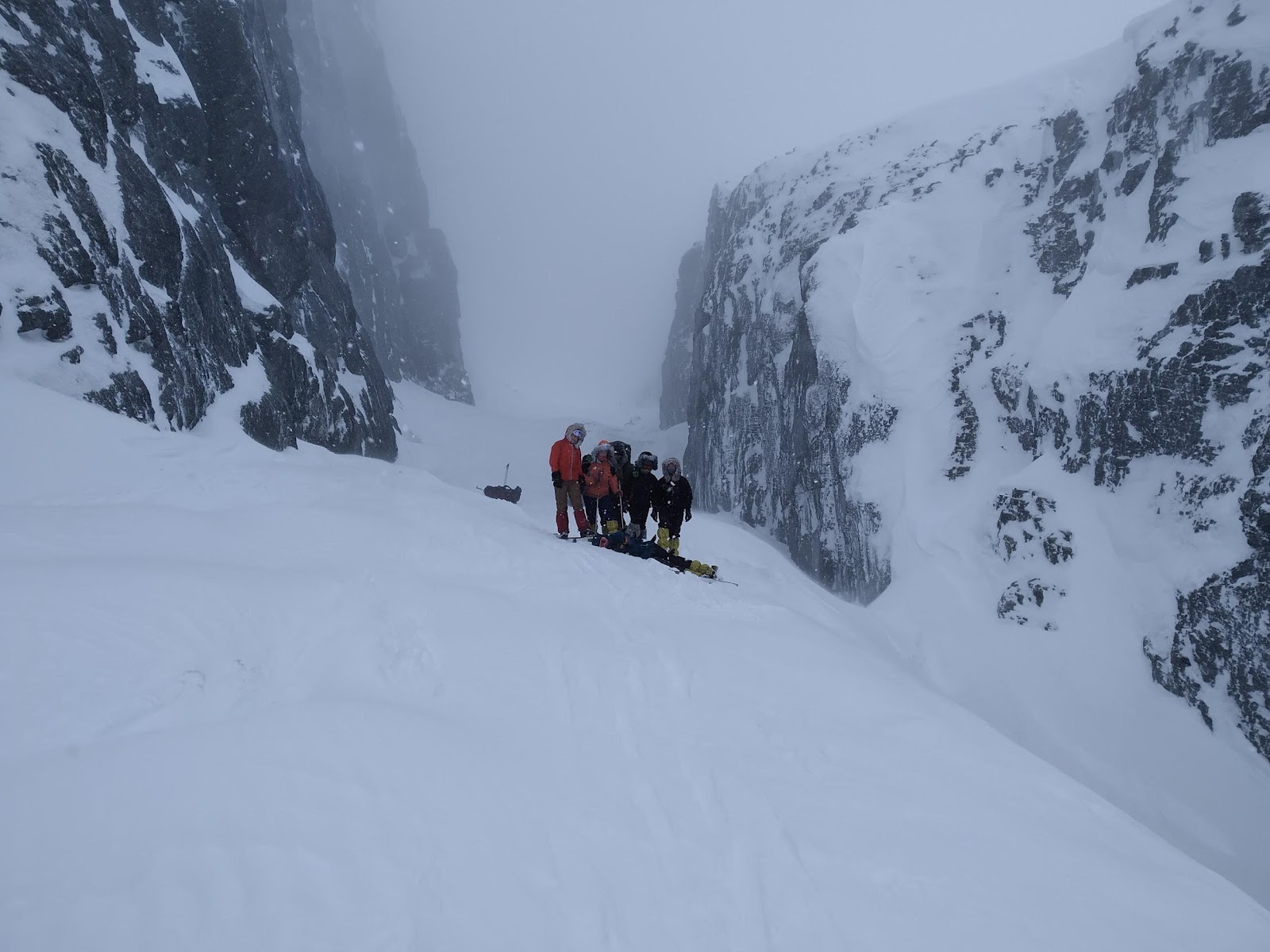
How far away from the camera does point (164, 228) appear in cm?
1382

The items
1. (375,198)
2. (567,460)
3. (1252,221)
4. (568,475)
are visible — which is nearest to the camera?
(567,460)

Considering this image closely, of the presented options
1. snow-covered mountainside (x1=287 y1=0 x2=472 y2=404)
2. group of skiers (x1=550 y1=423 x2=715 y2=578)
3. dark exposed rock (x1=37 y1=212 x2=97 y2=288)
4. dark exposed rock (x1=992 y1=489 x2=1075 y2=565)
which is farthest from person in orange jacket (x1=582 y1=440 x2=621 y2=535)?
snow-covered mountainside (x1=287 y1=0 x2=472 y2=404)

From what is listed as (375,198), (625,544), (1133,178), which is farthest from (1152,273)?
(375,198)

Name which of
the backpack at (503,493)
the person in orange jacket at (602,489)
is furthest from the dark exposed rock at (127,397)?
the backpack at (503,493)

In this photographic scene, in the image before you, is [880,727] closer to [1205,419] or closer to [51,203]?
[1205,419]

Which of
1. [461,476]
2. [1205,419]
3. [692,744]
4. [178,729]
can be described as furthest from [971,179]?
[461,476]

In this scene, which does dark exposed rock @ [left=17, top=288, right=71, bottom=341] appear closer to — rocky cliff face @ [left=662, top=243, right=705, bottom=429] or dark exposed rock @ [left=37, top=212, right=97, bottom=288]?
dark exposed rock @ [left=37, top=212, right=97, bottom=288]

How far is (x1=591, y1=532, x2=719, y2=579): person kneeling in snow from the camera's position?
9.41m

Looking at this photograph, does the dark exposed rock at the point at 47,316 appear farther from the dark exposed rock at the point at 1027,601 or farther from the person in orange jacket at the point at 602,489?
the dark exposed rock at the point at 1027,601

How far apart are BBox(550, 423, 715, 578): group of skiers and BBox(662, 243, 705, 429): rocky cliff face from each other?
44.7m

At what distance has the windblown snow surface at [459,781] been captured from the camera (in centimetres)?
217

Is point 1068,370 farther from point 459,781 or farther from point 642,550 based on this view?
point 459,781

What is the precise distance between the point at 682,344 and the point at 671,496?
51.8 m

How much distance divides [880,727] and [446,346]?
71.5m
